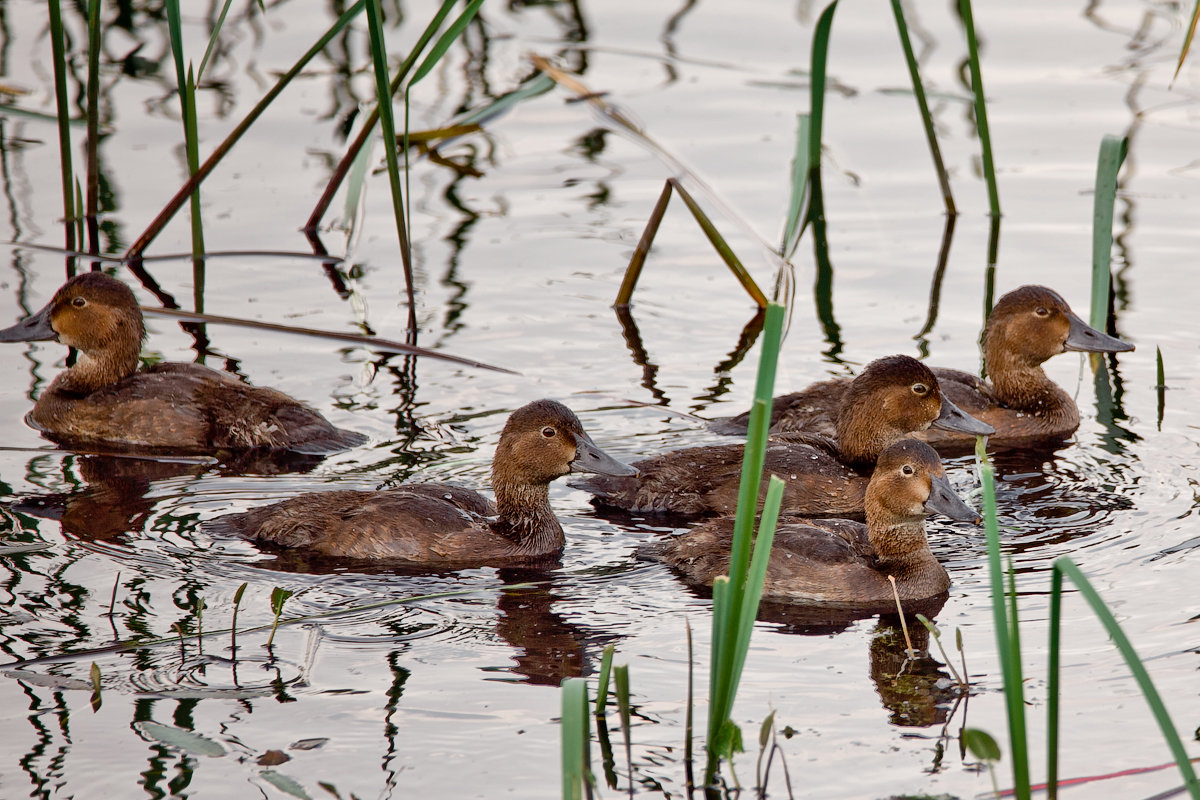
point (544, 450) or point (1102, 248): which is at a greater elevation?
point (1102, 248)

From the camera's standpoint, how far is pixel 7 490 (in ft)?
25.4

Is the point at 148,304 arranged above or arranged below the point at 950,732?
above

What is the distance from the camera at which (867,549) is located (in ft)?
23.6

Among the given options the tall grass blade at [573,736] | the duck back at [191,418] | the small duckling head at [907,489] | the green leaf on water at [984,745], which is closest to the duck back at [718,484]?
the small duckling head at [907,489]

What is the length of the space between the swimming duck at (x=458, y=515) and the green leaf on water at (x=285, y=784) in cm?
211

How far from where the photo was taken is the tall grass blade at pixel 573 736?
3.94 meters

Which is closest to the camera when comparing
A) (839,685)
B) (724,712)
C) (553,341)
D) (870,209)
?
(724,712)

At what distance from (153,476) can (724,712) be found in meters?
4.48

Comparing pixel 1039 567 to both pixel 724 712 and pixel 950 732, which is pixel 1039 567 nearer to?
pixel 950 732

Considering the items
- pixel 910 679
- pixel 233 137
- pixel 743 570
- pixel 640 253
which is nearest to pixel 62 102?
pixel 233 137

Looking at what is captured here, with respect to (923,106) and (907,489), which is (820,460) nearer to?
(907,489)

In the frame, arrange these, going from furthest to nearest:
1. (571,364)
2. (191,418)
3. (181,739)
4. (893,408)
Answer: (571,364) < (191,418) < (893,408) < (181,739)

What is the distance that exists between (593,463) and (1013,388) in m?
2.98

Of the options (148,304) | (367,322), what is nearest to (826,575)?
(367,322)
